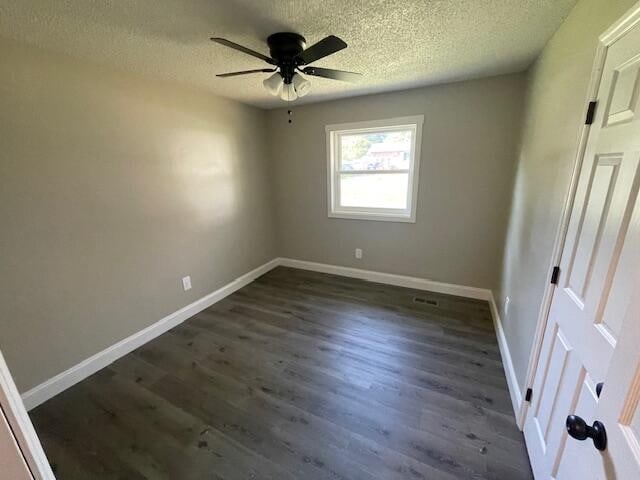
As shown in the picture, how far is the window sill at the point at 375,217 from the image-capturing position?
3.20 metres

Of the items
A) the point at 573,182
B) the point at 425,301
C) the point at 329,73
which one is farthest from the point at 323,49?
the point at 425,301

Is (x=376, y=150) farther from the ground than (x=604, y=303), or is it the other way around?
(x=376, y=150)

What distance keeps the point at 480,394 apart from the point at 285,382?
1320 millimetres

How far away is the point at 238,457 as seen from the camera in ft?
4.74

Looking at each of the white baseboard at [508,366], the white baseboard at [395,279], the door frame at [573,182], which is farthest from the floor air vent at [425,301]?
the door frame at [573,182]

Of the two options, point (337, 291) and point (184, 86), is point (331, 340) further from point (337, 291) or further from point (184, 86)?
point (184, 86)

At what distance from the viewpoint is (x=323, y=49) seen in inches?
56.3

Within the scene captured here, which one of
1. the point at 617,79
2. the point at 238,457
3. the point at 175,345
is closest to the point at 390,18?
the point at 617,79

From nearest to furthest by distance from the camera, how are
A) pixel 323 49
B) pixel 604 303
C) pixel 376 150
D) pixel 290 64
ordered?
1. pixel 604 303
2. pixel 323 49
3. pixel 290 64
4. pixel 376 150

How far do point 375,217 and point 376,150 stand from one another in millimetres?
813

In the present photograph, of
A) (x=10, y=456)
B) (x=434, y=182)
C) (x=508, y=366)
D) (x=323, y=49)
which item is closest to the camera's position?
(x=10, y=456)

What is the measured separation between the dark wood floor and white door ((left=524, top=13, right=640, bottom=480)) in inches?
18.9

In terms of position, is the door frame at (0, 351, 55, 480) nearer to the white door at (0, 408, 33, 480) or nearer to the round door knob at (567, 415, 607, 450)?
the white door at (0, 408, 33, 480)

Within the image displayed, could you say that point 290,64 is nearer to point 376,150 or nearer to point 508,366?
point 376,150
